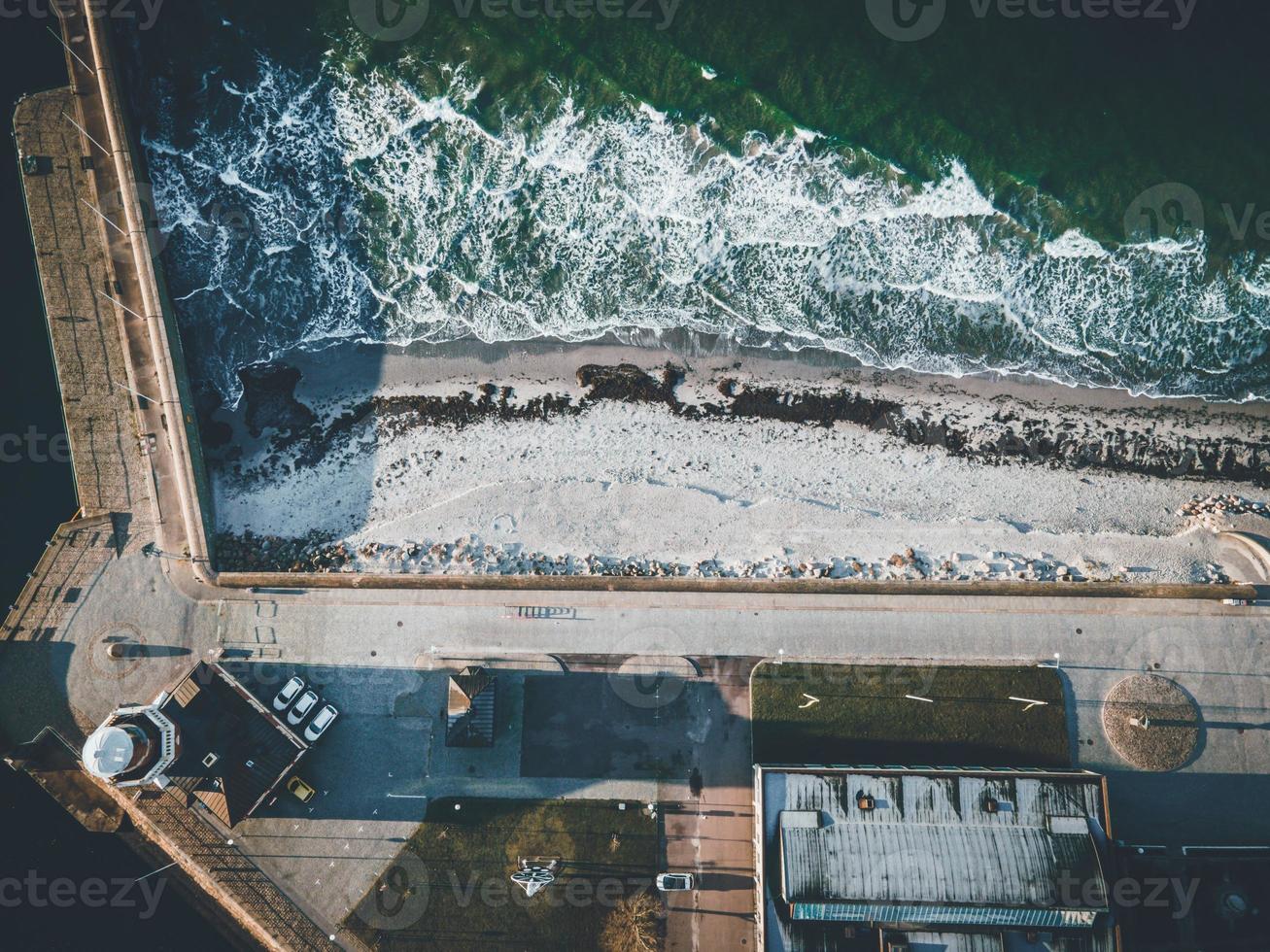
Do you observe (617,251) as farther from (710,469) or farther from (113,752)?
(113,752)

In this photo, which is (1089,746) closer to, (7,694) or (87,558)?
(87,558)

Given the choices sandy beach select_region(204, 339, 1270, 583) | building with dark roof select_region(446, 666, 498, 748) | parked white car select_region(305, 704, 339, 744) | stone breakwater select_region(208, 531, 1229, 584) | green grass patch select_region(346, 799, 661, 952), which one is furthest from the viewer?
sandy beach select_region(204, 339, 1270, 583)

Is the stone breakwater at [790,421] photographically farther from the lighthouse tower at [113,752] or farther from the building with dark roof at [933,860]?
the building with dark roof at [933,860]

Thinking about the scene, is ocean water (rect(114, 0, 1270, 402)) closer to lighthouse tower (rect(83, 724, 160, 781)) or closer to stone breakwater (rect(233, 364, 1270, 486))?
stone breakwater (rect(233, 364, 1270, 486))

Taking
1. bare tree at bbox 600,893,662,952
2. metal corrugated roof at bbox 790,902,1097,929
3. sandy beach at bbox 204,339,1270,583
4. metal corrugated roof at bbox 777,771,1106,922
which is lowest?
bare tree at bbox 600,893,662,952

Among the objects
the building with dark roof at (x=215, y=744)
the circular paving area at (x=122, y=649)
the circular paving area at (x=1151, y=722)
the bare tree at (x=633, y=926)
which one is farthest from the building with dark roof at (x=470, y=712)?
the circular paving area at (x=1151, y=722)

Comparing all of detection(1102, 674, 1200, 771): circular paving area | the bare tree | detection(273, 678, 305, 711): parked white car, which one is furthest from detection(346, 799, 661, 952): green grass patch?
detection(1102, 674, 1200, 771): circular paving area
